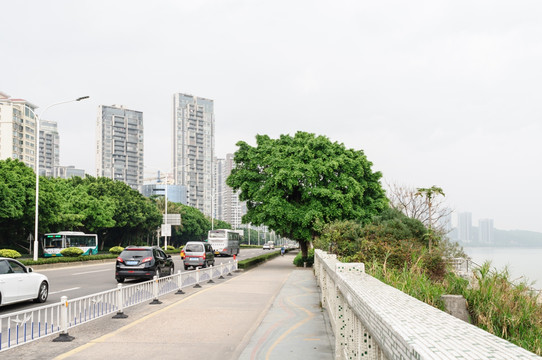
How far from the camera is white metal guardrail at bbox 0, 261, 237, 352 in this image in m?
7.86

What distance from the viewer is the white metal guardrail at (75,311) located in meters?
7.86

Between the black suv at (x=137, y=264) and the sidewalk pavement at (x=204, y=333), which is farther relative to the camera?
the black suv at (x=137, y=264)

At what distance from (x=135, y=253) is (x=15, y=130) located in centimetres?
13372

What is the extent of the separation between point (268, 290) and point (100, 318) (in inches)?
317

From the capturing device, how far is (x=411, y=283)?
8.55 meters

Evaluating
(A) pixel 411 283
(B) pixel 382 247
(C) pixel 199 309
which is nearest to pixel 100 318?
(C) pixel 199 309

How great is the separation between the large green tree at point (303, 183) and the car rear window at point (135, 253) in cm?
1116

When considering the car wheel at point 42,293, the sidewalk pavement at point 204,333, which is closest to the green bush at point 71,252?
the car wheel at point 42,293

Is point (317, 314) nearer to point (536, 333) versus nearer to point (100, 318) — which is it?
point (100, 318)

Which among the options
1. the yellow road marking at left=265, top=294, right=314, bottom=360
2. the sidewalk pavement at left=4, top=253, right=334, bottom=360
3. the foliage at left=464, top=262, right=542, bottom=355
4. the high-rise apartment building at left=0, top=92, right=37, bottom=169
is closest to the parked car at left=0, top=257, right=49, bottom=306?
the sidewalk pavement at left=4, top=253, right=334, bottom=360

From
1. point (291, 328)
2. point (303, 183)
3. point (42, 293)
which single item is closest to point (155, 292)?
point (42, 293)

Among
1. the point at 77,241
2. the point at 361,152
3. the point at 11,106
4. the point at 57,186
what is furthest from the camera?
the point at 11,106

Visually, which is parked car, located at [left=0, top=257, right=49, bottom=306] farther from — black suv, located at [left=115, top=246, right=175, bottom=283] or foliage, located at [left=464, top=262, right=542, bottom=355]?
foliage, located at [left=464, top=262, right=542, bottom=355]

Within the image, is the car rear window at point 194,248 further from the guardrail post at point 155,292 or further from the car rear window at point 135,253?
the guardrail post at point 155,292
